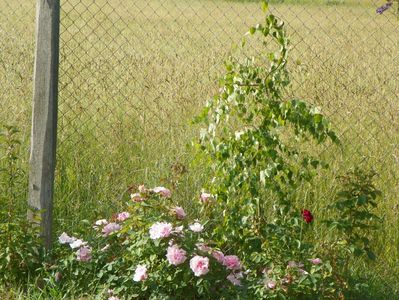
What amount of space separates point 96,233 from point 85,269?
0.33 meters

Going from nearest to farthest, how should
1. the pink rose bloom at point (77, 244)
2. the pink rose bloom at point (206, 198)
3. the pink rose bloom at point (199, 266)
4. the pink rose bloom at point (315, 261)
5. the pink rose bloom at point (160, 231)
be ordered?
the pink rose bloom at point (199, 266), the pink rose bloom at point (160, 231), the pink rose bloom at point (315, 261), the pink rose bloom at point (77, 244), the pink rose bloom at point (206, 198)

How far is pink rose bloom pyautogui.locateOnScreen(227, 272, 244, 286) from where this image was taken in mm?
3732

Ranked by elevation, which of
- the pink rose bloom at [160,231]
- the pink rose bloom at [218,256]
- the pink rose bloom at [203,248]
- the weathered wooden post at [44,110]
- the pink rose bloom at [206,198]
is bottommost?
the pink rose bloom at [218,256]

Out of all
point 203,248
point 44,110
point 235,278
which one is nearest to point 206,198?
point 203,248

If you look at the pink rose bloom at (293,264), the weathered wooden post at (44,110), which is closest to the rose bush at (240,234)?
the pink rose bloom at (293,264)

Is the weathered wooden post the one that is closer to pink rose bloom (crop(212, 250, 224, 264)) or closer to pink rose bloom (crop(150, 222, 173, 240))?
pink rose bloom (crop(150, 222, 173, 240))

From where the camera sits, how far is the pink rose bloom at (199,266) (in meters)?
3.56

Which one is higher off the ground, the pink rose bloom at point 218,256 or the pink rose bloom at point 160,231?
the pink rose bloom at point 160,231

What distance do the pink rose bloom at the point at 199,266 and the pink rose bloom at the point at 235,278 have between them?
0.21 meters

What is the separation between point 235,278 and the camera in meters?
3.76

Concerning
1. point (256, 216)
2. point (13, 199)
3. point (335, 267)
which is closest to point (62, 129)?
point (13, 199)

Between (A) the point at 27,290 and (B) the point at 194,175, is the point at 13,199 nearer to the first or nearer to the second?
(A) the point at 27,290

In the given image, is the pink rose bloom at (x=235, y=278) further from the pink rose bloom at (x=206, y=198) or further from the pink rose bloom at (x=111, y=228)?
the pink rose bloom at (x=111, y=228)

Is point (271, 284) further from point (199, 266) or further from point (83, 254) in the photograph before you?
point (83, 254)
